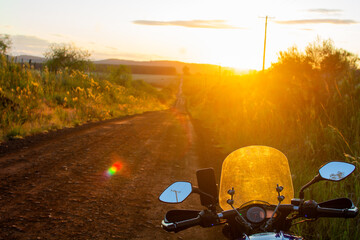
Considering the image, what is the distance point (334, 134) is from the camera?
23.2 ft

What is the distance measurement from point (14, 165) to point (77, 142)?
352 cm

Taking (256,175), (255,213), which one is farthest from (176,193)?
(256,175)

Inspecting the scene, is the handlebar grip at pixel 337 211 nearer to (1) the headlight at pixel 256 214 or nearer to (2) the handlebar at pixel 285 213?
(2) the handlebar at pixel 285 213

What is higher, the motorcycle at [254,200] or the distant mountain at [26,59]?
the distant mountain at [26,59]

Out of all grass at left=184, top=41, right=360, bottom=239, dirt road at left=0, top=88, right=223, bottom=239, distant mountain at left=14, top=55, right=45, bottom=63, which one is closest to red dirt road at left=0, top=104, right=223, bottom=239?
dirt road at left=0, top=88, right=223, bottom=239

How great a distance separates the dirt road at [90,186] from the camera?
4773 mm

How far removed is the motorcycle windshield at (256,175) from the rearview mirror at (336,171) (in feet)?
1.10

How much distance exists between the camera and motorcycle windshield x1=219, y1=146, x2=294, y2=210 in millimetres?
2523

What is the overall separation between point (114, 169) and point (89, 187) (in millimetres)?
1559

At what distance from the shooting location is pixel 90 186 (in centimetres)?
666

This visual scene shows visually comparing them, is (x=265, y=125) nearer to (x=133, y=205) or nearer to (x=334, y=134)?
(x=334, y=134)

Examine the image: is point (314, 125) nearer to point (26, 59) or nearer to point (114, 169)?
point (114, 169)

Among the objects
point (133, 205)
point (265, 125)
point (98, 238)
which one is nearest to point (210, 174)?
point (98, 238)

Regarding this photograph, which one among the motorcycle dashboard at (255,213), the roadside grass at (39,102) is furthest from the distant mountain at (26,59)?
the motorcycle dashboard at (255,213)
